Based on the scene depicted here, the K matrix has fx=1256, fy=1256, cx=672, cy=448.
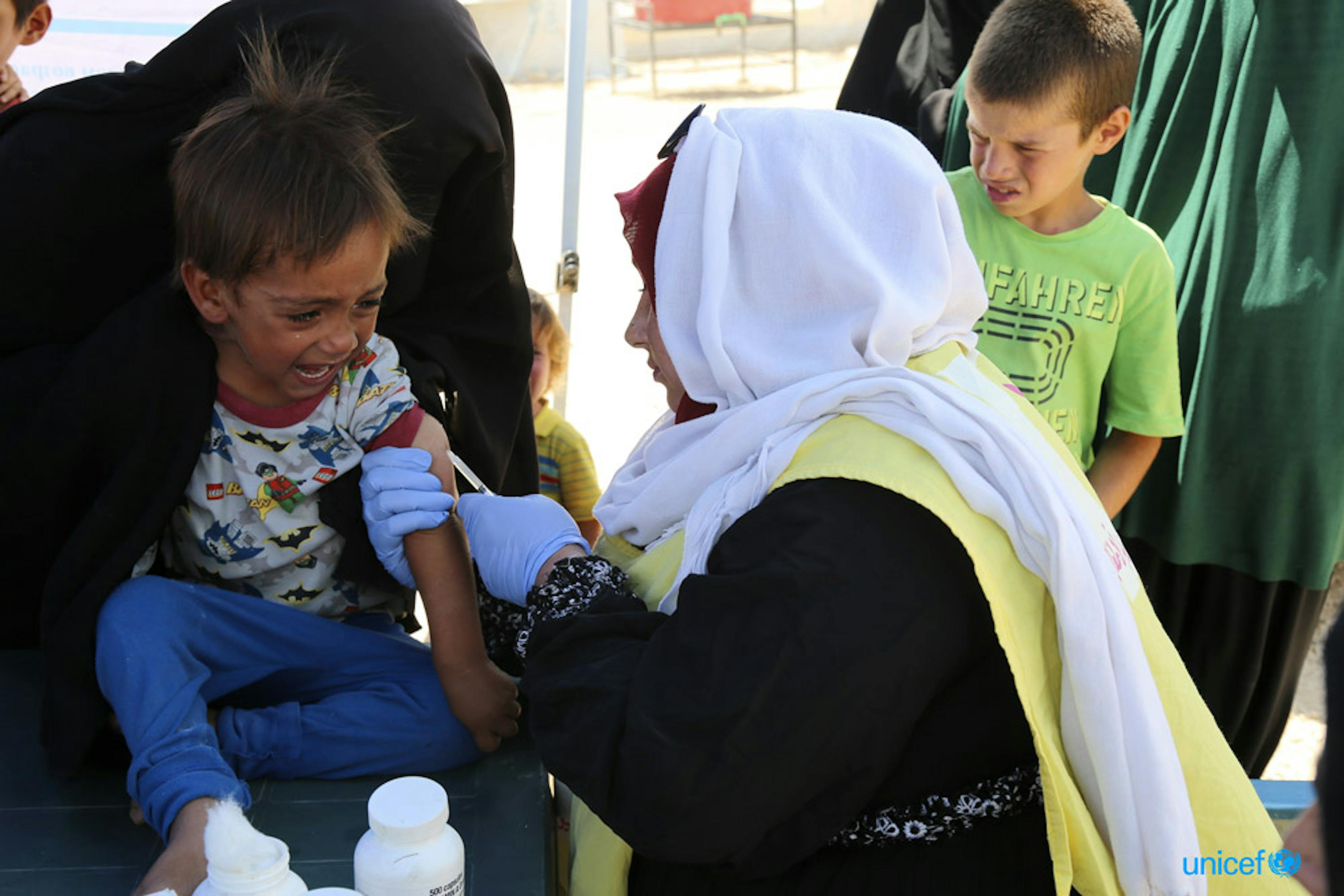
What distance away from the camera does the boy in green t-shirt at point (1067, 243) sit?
2572mm

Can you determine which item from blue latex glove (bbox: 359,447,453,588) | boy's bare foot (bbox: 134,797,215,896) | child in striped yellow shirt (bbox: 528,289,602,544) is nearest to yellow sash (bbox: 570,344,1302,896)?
blue latex glove (bbox: 359,447,453,588)

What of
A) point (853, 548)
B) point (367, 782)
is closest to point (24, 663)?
point (367, 782)

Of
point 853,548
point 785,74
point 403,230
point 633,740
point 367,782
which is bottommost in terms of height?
point 785,74

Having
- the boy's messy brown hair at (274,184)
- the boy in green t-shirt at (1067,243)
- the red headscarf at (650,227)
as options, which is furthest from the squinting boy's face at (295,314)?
the boy in green t-shirt at (1067,243)

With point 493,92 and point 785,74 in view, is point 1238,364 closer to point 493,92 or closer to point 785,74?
point 493,92

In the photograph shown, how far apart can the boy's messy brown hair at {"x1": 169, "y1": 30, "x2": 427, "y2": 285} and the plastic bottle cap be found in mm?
703

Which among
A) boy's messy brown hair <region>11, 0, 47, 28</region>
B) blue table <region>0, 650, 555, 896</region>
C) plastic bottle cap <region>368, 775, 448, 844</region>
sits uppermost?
boy's messy brown hair <region>11, 0, 47, 28</region>

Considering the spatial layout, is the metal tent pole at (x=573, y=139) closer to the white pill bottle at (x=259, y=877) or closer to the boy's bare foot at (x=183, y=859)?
the boy's bare foot at (x=183, y=859)

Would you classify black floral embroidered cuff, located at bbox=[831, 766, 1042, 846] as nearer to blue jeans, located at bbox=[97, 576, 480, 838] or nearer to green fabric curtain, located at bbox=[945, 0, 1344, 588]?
blue jeans, located at bbox=[97, 576, 480, 838]

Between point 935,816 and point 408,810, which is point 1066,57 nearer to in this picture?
point 935,816

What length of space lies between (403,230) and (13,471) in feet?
2.10

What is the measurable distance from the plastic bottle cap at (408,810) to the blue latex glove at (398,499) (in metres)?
0.44

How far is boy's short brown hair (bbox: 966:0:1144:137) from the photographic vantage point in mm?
2566

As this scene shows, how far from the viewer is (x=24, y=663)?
2059mm
